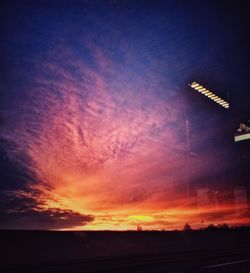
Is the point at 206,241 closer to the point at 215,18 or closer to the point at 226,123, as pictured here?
the point at 226,123

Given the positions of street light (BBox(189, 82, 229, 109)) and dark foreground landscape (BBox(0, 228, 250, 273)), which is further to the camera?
street light (BBox(189, 82, 229, 109))

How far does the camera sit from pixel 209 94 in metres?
14.6

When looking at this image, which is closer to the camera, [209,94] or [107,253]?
[107,253]

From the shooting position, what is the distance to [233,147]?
20344 millimetres

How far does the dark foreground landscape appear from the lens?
837cm

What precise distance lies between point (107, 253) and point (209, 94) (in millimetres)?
7480

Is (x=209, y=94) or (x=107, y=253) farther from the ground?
(x=209, y=94)

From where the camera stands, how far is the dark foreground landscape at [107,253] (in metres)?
8.37

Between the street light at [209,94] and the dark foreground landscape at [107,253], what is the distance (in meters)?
5.78

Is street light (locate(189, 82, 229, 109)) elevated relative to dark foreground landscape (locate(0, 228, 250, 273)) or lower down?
elevated

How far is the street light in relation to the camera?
45.2ft

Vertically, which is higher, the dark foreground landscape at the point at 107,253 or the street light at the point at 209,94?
the street light at the point at 209,94

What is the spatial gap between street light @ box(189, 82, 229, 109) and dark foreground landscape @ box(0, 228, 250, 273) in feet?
19.0

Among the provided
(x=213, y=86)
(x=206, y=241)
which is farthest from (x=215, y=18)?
(x=206, y=241)
